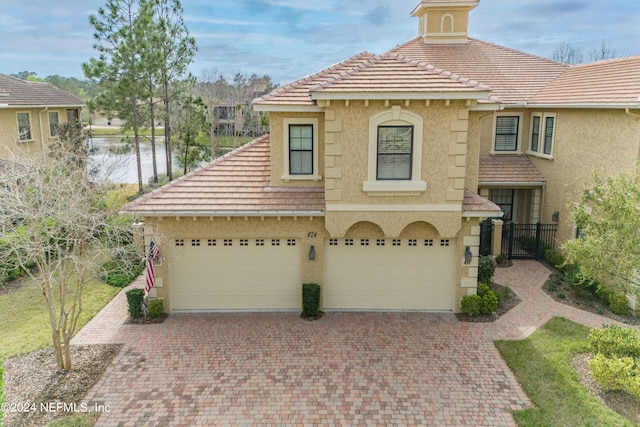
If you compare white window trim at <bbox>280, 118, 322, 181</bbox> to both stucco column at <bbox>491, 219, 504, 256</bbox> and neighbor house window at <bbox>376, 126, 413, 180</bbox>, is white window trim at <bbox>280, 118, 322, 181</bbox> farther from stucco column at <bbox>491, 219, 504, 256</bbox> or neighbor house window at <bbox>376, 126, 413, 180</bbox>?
stucco column at <bbox>491, 219, 504, 256</bbox>

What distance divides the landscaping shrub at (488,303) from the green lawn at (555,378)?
145cm

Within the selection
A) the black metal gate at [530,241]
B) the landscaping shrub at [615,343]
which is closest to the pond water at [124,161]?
the landscaping shrub at [615,343]

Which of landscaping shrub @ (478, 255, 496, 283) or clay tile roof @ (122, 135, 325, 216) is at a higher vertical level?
clay tile roof @ (122, 135, 325, 216)

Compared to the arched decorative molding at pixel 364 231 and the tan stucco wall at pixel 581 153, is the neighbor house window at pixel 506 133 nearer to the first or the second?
the tan stucco wall at pixel 581 153

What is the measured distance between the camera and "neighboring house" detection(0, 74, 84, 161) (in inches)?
1071

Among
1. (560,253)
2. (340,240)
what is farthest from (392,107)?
(560,253)

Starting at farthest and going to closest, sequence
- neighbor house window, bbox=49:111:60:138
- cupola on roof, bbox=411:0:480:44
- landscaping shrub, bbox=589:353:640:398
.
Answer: neighbor house window, bbox=49:111:60:138 < cupola on roof, bbox=411:0:480:44 < landscaping shrub, bbox=589:353:640:398

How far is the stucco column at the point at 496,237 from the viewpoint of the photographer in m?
19.1

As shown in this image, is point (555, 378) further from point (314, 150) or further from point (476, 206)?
point (314, 150)

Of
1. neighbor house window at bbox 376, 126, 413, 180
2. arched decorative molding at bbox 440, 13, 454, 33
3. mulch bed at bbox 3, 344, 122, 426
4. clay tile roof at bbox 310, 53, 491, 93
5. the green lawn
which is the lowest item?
mulch bed at bbox 3, 344, 122, 426

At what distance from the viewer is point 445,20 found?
77.6 ft

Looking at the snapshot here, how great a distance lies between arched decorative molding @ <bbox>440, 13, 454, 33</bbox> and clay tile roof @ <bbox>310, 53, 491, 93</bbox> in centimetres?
1180

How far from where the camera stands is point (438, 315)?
14.4m

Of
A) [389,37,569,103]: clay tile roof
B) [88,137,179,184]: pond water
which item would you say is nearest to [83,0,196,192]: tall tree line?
[88,137,179,184]: pond water
